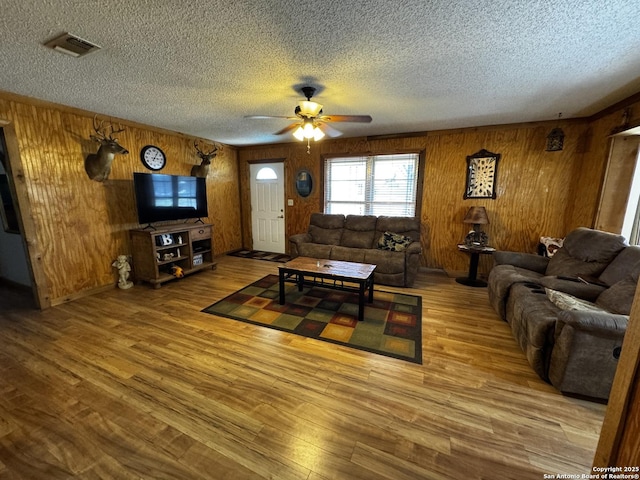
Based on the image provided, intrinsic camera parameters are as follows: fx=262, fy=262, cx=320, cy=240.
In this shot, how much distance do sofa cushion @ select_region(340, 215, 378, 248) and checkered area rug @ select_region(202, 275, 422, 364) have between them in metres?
1.07

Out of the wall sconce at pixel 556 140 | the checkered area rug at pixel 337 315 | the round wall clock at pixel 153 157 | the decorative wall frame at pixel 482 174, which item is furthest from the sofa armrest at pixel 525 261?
the round wall clock at pixel 153 157

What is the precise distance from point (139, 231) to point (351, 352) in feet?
11.1

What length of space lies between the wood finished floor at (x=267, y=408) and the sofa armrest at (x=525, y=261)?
1.02 meters

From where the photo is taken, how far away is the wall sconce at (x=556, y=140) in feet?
11.7

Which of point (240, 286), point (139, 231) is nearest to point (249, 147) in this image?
point (139, 231)

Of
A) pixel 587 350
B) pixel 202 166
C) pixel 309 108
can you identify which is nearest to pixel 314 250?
pixel 309 108

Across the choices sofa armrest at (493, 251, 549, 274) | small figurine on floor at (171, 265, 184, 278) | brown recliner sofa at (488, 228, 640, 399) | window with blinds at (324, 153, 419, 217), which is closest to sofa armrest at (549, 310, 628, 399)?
brown recliner sofa at (488, 228, 640, 399)

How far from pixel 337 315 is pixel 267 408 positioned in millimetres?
1378

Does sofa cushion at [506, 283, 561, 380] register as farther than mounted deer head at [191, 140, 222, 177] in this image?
No

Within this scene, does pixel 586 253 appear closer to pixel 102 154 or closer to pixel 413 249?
pixel 413 249

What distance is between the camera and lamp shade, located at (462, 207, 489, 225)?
382 cm

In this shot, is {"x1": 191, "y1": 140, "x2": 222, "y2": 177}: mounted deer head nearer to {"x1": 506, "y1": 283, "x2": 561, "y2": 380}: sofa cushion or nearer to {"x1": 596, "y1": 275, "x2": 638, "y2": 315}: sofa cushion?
{"x1": 506, "y1": 283, "x2": 561, "y2": 380}: sofa cushion

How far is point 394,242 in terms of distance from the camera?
409 centimetres

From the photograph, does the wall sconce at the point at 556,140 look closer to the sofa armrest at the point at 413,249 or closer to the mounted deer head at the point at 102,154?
the sofa armrest at the point at 413,249
